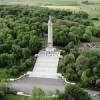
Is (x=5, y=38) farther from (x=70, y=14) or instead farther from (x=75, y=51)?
(x=70, y=14)

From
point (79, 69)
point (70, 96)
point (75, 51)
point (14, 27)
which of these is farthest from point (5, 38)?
point (70, 96)

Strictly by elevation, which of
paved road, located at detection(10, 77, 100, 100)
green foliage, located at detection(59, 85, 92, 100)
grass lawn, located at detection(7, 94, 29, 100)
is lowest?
grass lawn, located at detection(7, 94, 29, 100)

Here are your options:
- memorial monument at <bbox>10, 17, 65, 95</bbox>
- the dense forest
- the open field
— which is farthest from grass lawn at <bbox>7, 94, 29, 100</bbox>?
the open field

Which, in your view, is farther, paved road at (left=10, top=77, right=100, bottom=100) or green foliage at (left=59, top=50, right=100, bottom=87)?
green foliage at (left=59, top=50, right=100, bottom=87)

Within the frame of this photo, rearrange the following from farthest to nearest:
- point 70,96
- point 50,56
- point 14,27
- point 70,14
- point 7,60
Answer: point 70,14 → point 14,27 → point 50,56 → point 7,60 → point 70,96

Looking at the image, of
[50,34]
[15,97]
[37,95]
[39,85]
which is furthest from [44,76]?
[50,34]

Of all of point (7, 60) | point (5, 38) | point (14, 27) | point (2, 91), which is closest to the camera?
point (2, 91)

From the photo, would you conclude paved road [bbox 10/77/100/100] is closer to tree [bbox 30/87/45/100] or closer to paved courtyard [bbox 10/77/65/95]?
paved courtyard [bbox 10/77/65/95]
